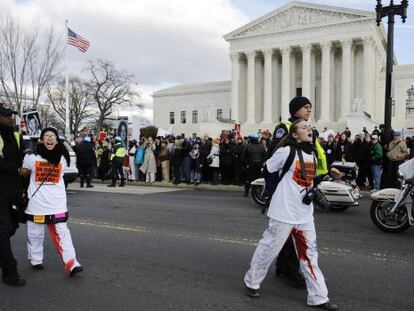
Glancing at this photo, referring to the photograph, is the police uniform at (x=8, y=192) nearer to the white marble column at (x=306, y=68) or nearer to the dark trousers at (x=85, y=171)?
the dark trousers at (x=85, y=171)

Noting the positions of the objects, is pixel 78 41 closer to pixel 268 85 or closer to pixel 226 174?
pixel 226 174

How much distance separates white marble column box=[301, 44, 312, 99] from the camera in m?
66.8

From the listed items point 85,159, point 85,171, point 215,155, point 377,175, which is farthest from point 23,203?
point 85,171

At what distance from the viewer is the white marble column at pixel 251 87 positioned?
71.4m

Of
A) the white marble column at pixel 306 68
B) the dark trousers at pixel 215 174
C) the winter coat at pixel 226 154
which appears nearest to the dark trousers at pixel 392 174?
the winter coat at pixel 226 154

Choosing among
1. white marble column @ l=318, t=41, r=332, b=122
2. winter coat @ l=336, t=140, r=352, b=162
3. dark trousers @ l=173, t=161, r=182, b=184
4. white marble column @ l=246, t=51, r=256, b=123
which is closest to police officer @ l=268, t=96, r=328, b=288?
winter coat @ l=336, t=140, r=352, b=162

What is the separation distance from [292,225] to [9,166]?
3080mm

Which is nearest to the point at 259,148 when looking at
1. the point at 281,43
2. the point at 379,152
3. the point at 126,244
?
the point at 379,152

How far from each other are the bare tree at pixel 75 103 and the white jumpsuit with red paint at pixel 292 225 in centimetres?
6404

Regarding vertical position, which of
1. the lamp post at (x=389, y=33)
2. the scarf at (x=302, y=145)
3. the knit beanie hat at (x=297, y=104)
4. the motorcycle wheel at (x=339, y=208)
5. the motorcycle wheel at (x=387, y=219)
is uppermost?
the lamp post at (x=389, y=33)

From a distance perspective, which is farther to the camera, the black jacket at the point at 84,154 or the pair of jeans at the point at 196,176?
the pair of jeans at the point at 196,176

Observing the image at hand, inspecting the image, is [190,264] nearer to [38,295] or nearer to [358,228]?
[38,295]

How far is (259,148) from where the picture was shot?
548 inches

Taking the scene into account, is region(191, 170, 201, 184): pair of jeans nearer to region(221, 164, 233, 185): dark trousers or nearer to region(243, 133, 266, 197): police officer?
region(221, 164, 233, 185): dark trousers
